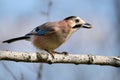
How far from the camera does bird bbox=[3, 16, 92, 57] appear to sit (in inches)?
185

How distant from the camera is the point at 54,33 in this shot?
4.74 metres

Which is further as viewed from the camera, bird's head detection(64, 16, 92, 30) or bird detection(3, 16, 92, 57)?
bird's head detection(64, 16, 92, 30)

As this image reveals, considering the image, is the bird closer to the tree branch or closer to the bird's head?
the bird's head

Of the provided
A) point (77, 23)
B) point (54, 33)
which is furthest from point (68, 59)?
point (77, 23)

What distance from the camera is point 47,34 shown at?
4781mm

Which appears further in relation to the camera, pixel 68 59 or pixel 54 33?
pixel 54 33

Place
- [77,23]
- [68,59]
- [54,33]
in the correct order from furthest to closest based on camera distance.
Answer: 1. [77,23]
2. [54,33]
3. [68,59]

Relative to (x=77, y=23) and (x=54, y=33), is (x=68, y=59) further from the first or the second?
(x=77, y=23)

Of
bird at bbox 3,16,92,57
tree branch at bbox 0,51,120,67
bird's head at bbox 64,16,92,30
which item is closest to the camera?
tree branch at bbox 0,51,120,67

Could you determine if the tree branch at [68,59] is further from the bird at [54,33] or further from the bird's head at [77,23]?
the bird's head at [77,23]

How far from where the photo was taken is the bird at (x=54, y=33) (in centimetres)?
469

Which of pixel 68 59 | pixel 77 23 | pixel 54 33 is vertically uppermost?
pixel 77 23

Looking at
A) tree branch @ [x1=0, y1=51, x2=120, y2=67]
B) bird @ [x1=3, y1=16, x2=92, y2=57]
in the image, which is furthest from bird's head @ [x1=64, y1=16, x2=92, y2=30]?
tree branch @ [x1=0, y1=51, x2=120, y2=67]

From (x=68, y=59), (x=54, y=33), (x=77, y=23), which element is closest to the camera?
(x=68, y=59)
